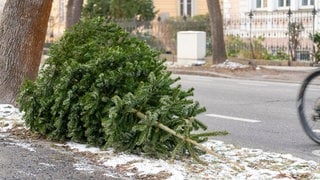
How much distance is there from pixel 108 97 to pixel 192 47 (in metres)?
19.0

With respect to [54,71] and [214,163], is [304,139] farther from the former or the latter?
[54,71]

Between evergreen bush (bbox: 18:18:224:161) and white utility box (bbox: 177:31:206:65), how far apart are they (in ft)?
58.3

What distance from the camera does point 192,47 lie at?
2500 centimetres

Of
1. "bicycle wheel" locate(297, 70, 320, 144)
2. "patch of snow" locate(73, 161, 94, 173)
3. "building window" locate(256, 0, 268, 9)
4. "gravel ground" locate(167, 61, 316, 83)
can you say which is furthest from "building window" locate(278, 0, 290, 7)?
"patch of snow" locate(73, 161, 94, 173)

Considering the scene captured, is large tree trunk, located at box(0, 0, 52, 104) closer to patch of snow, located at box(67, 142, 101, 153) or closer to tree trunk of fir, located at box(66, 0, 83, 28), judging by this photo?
patch of snow, located at box(67, 142, 101, 153)

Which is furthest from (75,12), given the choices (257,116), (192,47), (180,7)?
(180,7)

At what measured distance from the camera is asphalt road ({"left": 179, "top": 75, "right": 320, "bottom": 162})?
789 centimetres

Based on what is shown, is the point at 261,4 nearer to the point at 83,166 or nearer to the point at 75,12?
the point at 75,12

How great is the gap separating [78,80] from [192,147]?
1.45 meters

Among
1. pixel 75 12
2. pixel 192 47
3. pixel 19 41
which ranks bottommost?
pixel 192 47

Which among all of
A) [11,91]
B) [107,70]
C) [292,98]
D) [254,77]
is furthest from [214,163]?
[254,77]

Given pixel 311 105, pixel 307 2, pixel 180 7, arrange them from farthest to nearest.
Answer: pixel 180 7 < pixel 307 2 < pixel 311 105

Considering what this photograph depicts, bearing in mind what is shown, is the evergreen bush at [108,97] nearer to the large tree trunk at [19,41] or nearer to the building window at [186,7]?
the large tree trunk at [19,41]

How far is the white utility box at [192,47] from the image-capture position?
81.3ft
